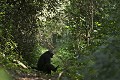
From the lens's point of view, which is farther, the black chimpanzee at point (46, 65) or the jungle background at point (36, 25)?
the black chimpanzee at point (46, 65)

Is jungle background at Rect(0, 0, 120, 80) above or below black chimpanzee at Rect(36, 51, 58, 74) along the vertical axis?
above

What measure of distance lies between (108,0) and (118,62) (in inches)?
334

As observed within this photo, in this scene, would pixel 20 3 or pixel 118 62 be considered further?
pixel 20 3

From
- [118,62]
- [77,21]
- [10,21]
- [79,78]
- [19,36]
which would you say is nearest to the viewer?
[118,62]

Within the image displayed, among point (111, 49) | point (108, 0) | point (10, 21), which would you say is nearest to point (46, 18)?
point (10, 21)

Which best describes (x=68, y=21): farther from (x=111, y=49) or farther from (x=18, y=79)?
(x=111, y=49)

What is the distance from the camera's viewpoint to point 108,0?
37.2 ft

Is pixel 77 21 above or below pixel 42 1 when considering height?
below

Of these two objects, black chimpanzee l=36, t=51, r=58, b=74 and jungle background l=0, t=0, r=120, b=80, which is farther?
black chimpanzee l=36, t=51, r=58, b=74

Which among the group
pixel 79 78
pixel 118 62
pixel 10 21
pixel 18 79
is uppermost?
pixel 118 62

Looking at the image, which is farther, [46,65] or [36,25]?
[36,25]

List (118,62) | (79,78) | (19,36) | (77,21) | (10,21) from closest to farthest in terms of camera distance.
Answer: (118,62) < (79,78) < (10,21) < (19,36) < (77,21)

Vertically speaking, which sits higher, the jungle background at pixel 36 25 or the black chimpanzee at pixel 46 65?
the jungle background at pixel 36 25

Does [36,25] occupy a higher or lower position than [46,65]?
higher
